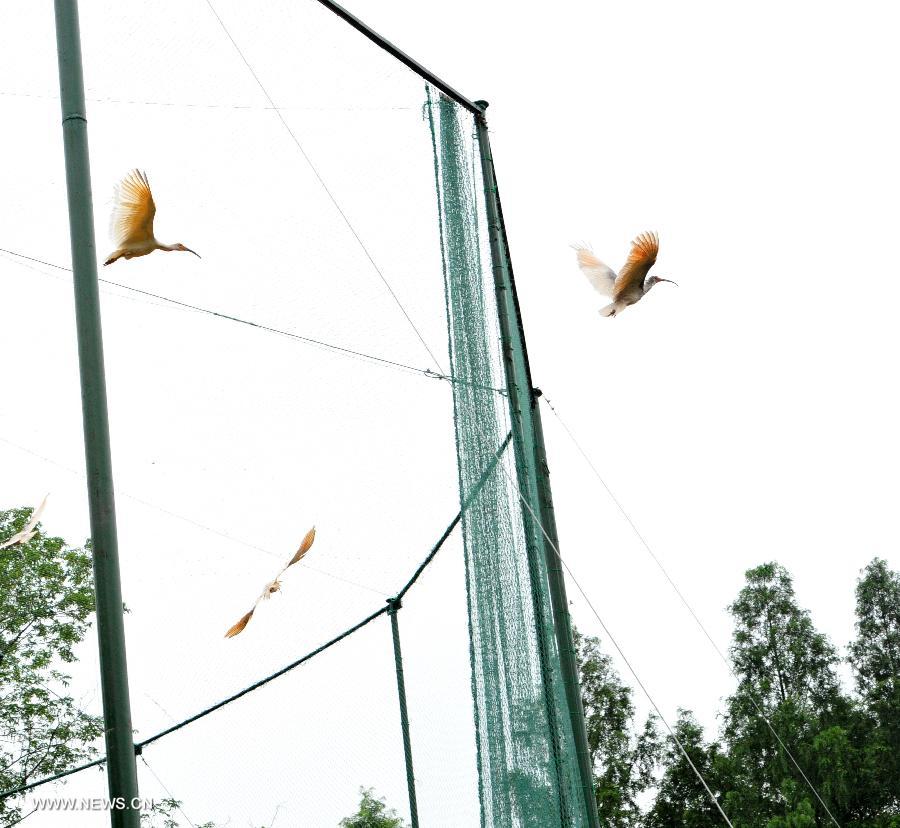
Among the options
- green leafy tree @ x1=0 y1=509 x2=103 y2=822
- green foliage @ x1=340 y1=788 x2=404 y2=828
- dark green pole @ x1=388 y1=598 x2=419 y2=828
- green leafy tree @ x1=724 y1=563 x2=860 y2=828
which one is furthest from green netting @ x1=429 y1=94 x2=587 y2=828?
green leafy tree @ x1=724 y1=563 x2=860 y2=828

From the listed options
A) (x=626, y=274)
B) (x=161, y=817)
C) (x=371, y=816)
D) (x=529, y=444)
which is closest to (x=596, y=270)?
(x=626, y=274)

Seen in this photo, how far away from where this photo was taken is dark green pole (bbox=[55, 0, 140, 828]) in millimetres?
1536

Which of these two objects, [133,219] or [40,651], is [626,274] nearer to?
[133,219]

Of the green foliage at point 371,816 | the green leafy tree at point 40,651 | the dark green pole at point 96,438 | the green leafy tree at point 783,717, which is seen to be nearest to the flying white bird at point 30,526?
the dark green pole at point 96,438

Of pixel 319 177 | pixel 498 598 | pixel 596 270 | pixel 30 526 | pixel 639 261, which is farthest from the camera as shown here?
pixel 319 177

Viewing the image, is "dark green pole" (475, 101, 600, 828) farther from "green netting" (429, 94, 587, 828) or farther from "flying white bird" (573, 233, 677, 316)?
"flying white bird" (573, 233, 677, 316)

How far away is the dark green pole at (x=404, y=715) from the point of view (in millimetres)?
3037

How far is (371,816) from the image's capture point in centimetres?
387

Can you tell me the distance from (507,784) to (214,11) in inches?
70.2

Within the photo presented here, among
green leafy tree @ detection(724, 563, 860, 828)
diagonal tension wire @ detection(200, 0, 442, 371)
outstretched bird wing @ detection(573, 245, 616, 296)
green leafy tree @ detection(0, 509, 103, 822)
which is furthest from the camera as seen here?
green leafy tree @ detection(724, 563, 860, 828)

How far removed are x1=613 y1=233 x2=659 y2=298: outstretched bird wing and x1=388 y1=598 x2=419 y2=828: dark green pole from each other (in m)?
1.16

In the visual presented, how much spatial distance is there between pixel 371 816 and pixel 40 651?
217 inches

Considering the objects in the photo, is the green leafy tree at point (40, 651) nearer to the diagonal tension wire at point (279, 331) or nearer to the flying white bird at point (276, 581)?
the diagonal tension wire at point (279, 331)

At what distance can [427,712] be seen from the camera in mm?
2893
